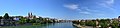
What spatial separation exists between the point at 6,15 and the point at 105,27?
23.3m

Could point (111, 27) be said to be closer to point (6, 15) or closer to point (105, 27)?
point (105, 27)

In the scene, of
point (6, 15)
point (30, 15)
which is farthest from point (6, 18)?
point (30, 15)

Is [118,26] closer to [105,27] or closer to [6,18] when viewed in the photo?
[105,27]

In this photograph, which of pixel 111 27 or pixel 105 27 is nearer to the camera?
pixel 111 27

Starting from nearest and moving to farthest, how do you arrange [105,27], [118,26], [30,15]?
[118,26]
[105,27]
[30,15]

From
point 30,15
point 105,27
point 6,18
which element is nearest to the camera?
point 105,27

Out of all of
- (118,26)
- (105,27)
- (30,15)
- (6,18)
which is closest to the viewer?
(118,26)

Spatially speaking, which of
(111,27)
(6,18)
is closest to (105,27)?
(111,27)

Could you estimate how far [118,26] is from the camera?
52.2 feet

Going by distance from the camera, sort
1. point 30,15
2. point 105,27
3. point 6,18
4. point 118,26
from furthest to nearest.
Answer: point 30,15, point 6,18, point 105,27, point 118,26

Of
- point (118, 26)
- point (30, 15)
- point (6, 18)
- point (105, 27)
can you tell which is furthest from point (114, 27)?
point (30, 15)

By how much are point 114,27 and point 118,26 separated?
12.1 inches

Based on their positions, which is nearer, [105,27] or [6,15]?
[105,27]

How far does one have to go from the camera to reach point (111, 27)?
54.7 feet
